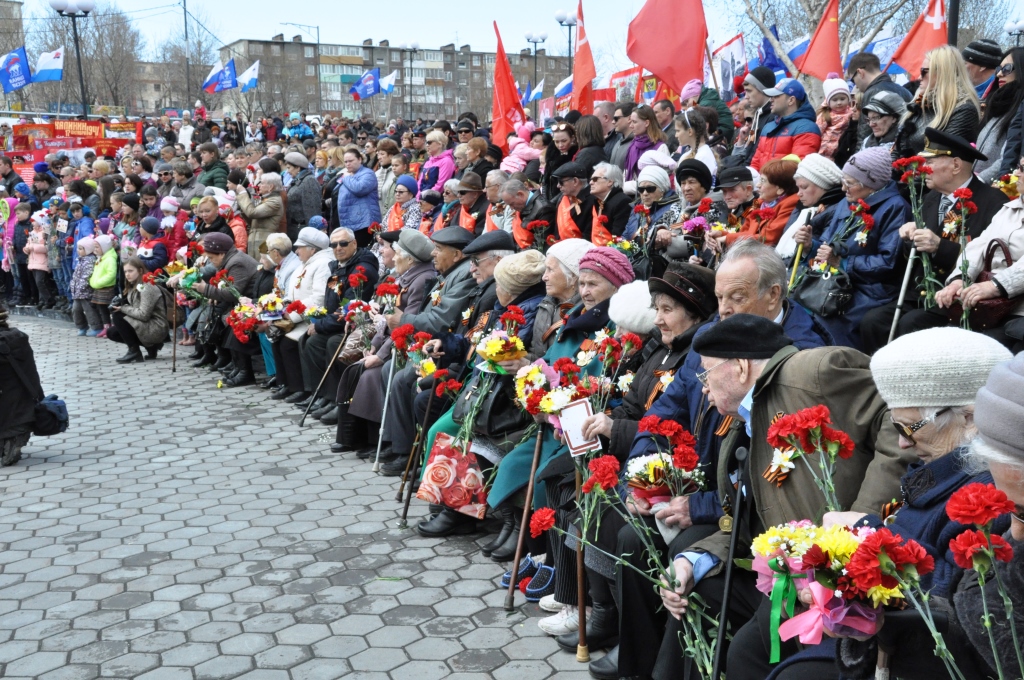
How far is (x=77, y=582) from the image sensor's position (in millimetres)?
5555

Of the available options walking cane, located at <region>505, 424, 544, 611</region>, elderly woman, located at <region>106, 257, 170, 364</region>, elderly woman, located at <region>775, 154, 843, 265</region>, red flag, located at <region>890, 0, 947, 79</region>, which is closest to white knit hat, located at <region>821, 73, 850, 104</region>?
red flag, located at <region>890, 0, 947, 79</region>

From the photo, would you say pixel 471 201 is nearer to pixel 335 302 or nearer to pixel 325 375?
pixel 335 302

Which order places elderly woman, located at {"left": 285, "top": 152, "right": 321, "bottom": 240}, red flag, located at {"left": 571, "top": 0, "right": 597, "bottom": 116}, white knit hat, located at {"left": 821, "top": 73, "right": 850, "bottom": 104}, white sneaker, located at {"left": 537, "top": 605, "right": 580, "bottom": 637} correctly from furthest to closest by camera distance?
elderly woman, located at {"left": 285, "top": 152, "right": 321, "bottom": 240}
red flag, located at {"left": 571, "top": 0, "right": 597, "bottom": 116}
white knit hat, located at {"left": 821, "top": 73, "right": 850, "bottom": 104}
white sneaker, located at {"left": 537, "top": 605, "right": 580, "bottom": 637}

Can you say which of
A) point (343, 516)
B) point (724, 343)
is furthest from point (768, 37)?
point (724, 343)

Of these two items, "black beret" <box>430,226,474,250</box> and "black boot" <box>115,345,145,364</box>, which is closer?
"black beret" <box>430,226,474,250</box>

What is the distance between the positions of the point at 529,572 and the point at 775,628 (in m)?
2.76

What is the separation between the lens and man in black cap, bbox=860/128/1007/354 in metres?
5.18

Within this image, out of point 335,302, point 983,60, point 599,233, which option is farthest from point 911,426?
point 335,302

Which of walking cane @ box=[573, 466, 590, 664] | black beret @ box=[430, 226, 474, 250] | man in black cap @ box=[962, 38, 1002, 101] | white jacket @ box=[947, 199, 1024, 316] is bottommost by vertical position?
walking cane @ box=[573, 466, 590, 664]

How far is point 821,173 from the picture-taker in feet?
19.9

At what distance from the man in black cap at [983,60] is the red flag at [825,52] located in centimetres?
309

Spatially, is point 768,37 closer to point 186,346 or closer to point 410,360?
point 186,346

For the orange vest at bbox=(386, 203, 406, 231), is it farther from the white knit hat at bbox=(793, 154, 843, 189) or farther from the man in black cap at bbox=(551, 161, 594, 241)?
the white knit hat at bbox=(793, 154, 843, 189)

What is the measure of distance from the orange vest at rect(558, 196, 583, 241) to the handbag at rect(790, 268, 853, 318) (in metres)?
3.26
